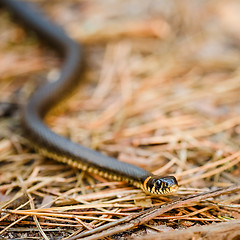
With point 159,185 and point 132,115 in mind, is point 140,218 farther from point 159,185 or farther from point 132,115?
point 132,115

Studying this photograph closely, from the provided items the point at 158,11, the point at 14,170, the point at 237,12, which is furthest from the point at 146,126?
the point at 237,12

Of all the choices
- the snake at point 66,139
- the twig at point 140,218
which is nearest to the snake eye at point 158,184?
the snake at point 66,139

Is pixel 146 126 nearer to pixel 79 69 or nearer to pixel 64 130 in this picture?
pixel 64 130

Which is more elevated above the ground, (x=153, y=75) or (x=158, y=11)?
(x=158, y=11)

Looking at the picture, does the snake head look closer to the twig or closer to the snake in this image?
the snake

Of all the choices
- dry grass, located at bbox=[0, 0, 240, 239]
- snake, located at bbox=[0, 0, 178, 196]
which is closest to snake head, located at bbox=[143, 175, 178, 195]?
snake, located at bbox=[0, 0, 178, 196]

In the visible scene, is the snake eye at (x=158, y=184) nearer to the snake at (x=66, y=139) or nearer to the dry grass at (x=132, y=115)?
the snake at (x=66, y=139)
